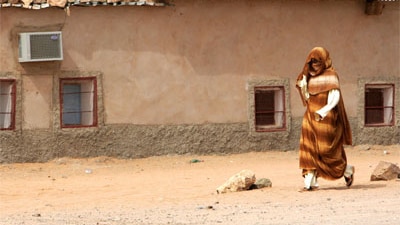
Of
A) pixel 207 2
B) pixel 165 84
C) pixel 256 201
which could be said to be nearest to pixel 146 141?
pixel 165 84

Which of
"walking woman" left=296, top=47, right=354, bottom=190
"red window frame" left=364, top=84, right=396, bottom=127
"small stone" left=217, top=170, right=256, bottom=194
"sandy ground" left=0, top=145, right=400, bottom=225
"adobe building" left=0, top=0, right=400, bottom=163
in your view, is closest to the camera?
"sandy ground" left=0, top=145, right=400, bottom=225

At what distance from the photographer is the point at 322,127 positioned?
14.9m

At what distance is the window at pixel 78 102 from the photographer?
20089 mm

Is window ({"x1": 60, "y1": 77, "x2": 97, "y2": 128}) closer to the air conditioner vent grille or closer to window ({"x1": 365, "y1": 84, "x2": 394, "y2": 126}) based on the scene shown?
the air conditioner vent grille

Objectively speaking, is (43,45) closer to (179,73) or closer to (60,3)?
(60,3)

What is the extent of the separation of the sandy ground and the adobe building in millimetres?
391

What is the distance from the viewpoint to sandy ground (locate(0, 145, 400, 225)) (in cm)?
1256

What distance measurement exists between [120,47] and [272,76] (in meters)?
2.97

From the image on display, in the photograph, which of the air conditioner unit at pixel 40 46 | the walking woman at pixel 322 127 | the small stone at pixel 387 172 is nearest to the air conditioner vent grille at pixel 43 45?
the air conditioner unit at pixel 40 46

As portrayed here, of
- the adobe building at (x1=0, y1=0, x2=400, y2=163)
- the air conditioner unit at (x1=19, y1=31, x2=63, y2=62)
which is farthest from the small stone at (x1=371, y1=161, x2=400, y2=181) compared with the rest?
the air conditioner unit at (x1=19, y1=31, x2=63, y2=62)

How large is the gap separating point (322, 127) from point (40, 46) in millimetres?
6361

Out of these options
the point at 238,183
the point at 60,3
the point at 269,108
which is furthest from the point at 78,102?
the point at 238,183

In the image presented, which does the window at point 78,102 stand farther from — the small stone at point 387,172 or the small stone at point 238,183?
the small stone at point 387,172

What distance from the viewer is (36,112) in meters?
19.7
